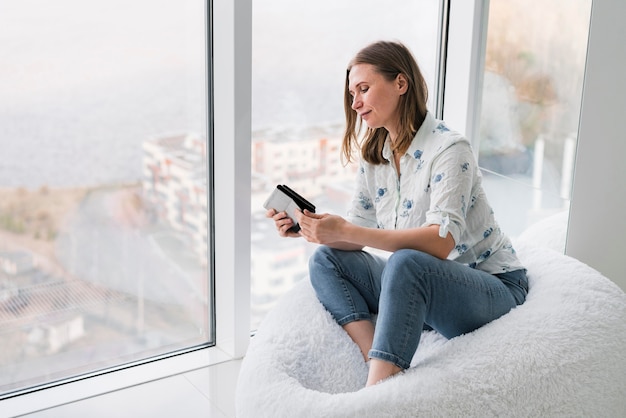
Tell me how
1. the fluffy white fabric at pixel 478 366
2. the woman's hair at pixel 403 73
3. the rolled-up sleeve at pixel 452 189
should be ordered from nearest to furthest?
the fluffy white fabric at pixel 478 366, the rolled-up sleeve at pixel 452 189, the woman's hair at pixel 403 73

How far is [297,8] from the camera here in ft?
7.36

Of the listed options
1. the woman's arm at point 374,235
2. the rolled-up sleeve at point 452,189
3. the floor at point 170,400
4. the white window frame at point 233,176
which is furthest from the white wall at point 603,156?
the floor at point 170,400

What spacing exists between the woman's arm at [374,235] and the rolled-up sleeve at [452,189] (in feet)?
0.08

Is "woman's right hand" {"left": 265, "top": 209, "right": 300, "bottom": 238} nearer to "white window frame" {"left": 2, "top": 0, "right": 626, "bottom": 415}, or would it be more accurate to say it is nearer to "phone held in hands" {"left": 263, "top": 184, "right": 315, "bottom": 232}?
"phone held in hands" {"left": 263, "top": 184, "right": 315, "bottom": 232}

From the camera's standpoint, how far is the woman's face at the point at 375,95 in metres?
1.70

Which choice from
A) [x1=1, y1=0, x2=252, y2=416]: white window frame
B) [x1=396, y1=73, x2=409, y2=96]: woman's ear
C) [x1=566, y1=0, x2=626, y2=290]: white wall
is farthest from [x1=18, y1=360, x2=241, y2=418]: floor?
[x1=566, y1=0, x2=626, y2=290]: white wall

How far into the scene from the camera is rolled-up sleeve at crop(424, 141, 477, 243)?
1.57m

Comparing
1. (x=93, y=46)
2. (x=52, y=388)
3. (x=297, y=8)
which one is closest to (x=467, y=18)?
(x=297, y=8)

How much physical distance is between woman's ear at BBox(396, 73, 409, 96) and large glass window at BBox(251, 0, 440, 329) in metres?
0.58

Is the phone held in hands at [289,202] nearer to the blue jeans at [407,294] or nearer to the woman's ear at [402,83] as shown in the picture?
the blue jeans at [407,294]

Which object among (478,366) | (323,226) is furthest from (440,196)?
(478,366)

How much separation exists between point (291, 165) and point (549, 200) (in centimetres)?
82

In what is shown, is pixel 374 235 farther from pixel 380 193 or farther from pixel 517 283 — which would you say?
pixel 517 283

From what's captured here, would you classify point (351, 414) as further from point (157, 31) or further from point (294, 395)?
point (157, 31)
